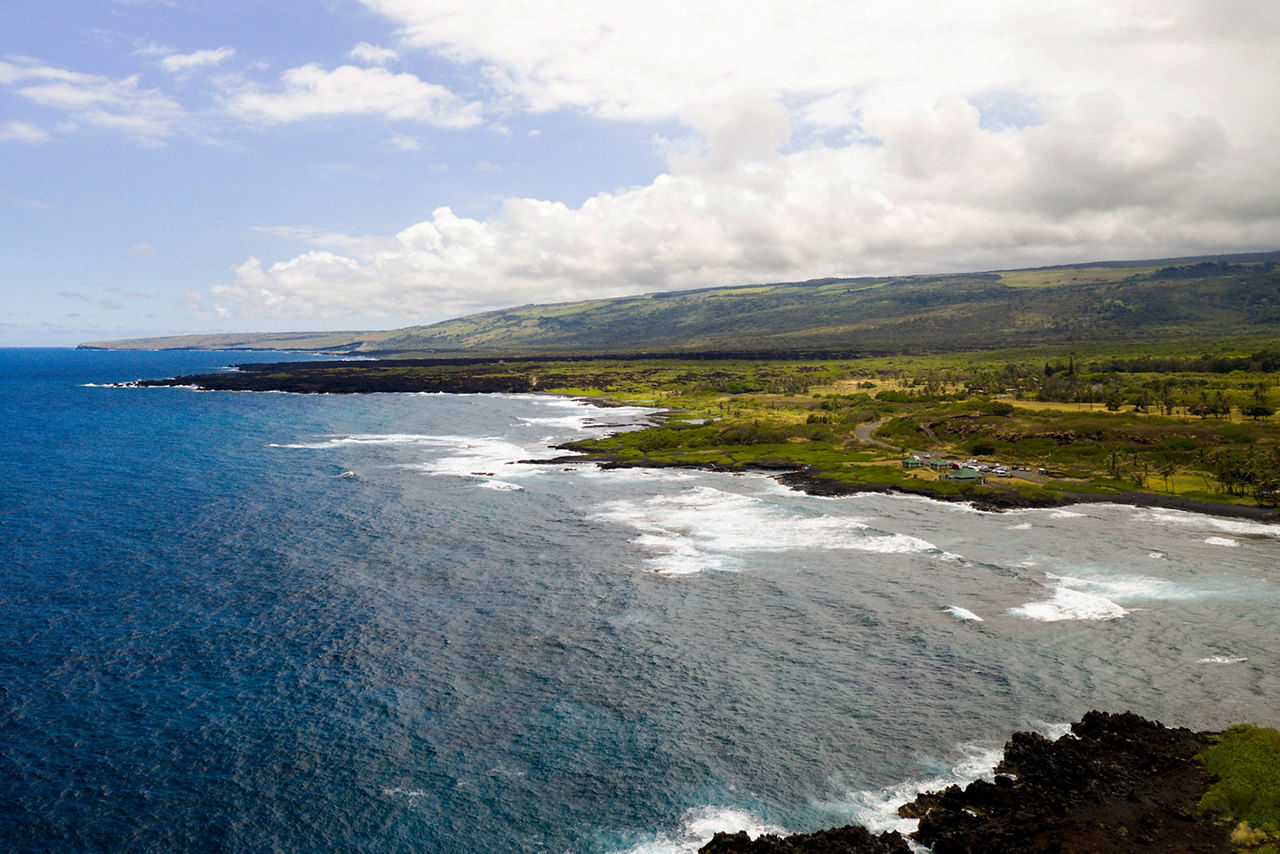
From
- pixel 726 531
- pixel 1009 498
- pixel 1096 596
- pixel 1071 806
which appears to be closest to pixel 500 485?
pixel 726 531

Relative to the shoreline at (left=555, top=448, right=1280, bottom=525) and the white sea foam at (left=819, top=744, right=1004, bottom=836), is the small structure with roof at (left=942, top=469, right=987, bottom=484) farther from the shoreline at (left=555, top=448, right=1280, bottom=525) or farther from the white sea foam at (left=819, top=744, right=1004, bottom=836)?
the white sea foam at (left=819, top=744, right=1004, bottom=836)

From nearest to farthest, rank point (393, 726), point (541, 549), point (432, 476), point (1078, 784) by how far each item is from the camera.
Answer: point (1078, 784)
point (393, 726)
point (541, 549)
point (432, 476)

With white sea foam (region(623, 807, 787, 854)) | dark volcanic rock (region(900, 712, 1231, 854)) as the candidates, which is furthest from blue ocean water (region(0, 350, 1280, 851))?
dark volcanic rock (region(900, 712, 1231, 854))

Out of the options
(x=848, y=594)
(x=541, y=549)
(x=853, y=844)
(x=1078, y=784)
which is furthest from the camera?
(x=541, y=549)

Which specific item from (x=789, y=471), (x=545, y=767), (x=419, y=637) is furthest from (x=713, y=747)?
(x=789, y=471)

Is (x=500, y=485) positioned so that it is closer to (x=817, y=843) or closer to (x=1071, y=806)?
(x=817, y=843)

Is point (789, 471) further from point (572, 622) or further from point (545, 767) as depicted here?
point (545, 767)
